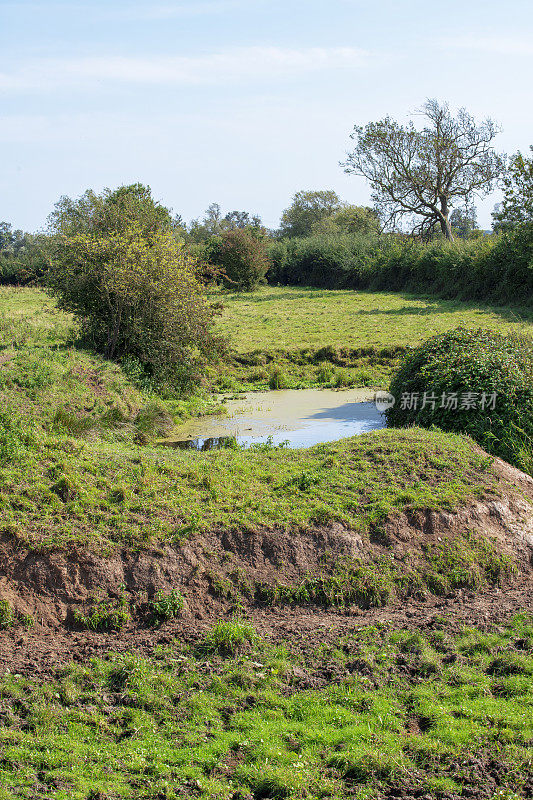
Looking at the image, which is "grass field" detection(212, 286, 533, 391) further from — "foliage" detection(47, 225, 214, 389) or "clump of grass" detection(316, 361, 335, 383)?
"foliage" detection(47, 225, 214, 389)

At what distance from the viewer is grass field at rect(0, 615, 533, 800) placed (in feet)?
12.9

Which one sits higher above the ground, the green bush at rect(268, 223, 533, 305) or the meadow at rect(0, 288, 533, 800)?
the green bush at rect(268, 223, 533, 305)

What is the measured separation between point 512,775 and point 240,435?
8643 millimetres

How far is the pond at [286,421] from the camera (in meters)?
11.9

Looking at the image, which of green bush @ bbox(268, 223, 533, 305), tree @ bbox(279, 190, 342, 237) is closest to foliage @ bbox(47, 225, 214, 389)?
green bush @ bbox(268, 223, 533, 305)

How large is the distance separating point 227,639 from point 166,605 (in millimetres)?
706

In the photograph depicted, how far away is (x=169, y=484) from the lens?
7309mm

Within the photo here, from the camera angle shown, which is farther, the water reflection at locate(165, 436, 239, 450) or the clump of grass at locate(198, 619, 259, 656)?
the water reflection at locate(165, 436, 239, 450)

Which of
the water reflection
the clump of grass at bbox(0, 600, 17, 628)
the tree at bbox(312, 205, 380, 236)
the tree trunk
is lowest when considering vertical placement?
the clump of grass at bbox(0, 600, 17, 628)

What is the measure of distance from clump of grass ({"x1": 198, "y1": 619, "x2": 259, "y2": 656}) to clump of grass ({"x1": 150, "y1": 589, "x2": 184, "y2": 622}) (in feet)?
1.33

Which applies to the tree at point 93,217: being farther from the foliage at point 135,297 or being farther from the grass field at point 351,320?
the grass field at point 351,320

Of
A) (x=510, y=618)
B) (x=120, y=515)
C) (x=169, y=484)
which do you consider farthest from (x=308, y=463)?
(x=510, y=618)

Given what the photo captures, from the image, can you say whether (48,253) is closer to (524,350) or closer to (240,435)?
(240,435)

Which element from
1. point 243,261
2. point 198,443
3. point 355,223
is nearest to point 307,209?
point 355,223
